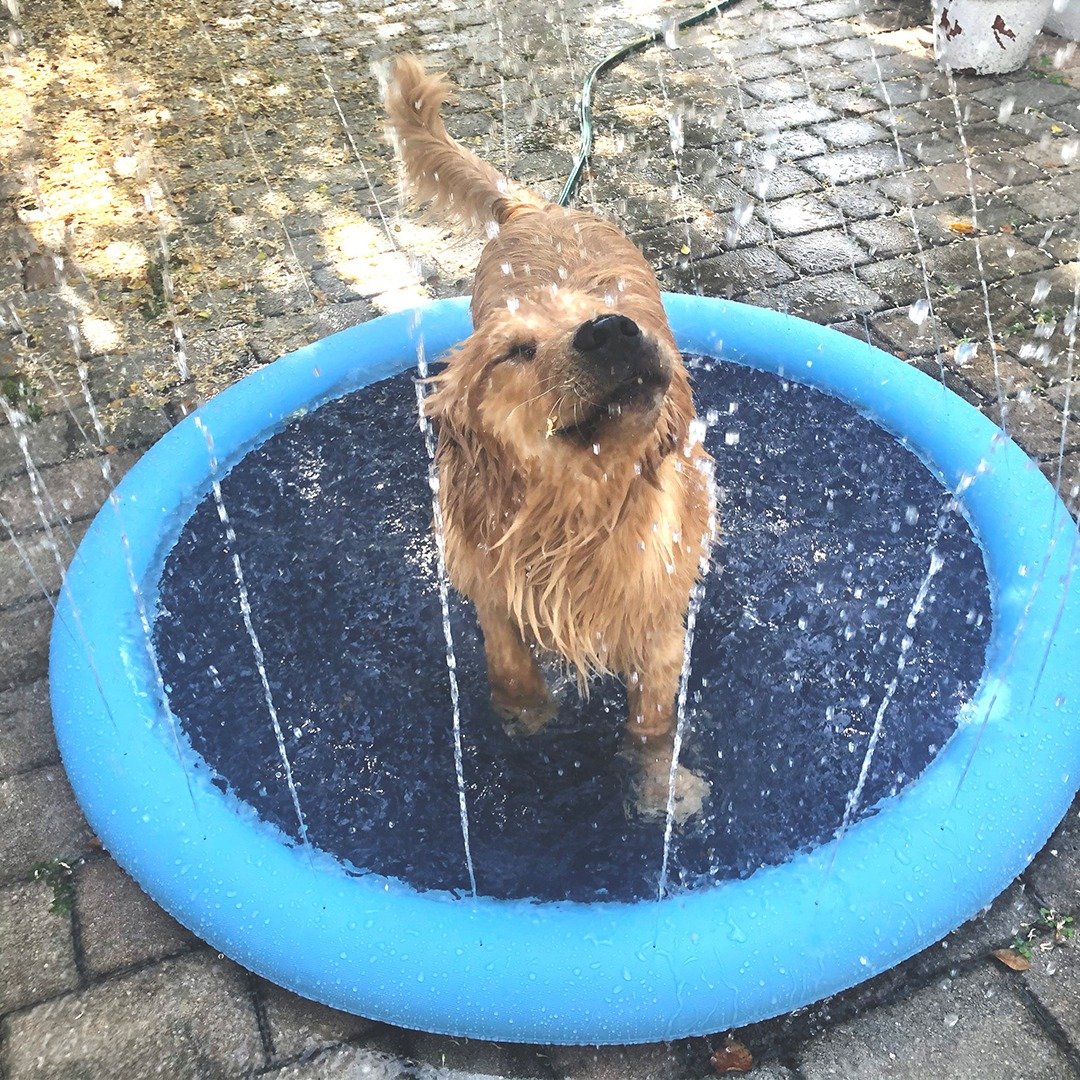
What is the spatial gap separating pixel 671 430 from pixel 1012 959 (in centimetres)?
165

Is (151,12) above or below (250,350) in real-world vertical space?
above

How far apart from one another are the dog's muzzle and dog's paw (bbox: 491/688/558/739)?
1329 mm

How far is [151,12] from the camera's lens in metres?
7.80

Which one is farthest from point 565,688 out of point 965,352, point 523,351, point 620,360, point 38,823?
point 965,352

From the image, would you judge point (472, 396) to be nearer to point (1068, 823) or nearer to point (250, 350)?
point (1068, 823)

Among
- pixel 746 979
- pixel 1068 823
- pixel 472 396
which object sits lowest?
pixel 1068 823

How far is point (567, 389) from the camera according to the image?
6.81 feet

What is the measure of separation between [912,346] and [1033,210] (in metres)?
1.50

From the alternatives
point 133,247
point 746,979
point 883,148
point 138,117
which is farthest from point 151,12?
point 746,979

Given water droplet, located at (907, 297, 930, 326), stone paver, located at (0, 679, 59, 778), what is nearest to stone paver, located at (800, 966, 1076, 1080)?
stone paver, located at (0, 679, 59, 778)

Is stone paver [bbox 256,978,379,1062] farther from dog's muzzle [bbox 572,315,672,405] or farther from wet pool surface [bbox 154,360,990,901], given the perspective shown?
dog's muzzle [bbox 572,315,672,405]

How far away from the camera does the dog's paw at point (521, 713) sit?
311 centimetres

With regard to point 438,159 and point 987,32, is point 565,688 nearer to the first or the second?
point 438,159

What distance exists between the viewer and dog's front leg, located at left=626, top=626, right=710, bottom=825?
2.84 metres
